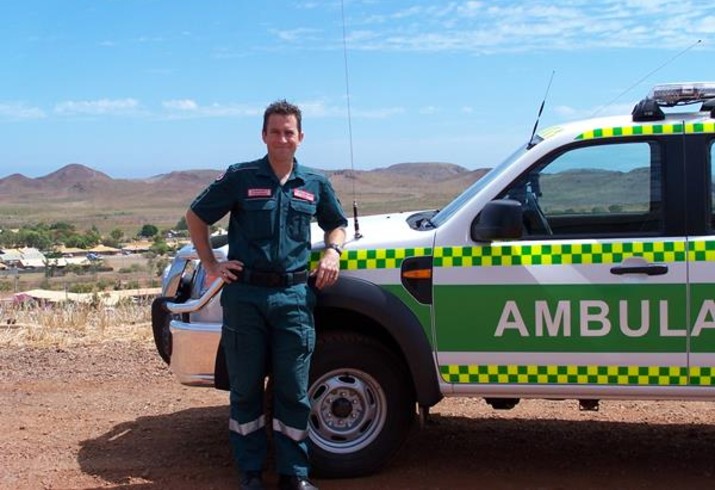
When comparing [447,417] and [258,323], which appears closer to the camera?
[258,323]

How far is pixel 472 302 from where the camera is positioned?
4.75 metres

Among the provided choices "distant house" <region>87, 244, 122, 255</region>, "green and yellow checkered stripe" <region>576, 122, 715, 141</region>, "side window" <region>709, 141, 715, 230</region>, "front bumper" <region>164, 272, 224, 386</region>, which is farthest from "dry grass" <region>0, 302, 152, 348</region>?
"distant house" <region>87, 244, 122, 255</region>

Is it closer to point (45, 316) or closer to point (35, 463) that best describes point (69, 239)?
point (45, 316)

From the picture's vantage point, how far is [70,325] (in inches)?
374

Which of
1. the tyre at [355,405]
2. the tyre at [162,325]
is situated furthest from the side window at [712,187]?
the tyre at [162,325]

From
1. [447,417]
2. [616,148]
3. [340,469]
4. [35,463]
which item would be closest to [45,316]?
[35,463]

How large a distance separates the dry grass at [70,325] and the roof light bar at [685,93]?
5759 mm

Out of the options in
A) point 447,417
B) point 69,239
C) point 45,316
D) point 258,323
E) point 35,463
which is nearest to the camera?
point 258,323

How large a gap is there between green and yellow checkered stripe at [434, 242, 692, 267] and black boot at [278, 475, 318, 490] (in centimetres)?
134

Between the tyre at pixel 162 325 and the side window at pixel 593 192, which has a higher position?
the side window at pixel 593 192

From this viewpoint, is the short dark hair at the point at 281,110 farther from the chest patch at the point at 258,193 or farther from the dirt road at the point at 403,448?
the dirt road at the point at 403,448

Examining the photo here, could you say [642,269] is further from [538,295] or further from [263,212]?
Answer: [263,212]

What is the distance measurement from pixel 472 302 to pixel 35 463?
9.26 feet

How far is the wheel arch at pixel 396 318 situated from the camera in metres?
4.78
